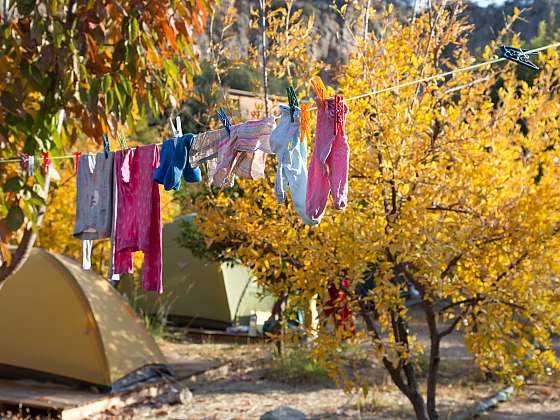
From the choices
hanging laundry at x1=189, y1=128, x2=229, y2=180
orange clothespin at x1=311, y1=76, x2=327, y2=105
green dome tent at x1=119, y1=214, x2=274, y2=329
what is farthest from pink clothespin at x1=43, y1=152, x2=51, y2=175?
green dome tent at x1=119, y1=214, x2=274, y2=329

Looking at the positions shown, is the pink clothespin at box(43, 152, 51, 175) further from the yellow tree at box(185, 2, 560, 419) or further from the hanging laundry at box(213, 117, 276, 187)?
the yellow tree at box(185, 2, 560, 419)

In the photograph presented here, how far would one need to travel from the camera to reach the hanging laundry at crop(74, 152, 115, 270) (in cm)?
382

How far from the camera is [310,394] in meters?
7.39

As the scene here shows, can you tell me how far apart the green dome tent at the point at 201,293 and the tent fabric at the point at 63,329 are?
4.74m

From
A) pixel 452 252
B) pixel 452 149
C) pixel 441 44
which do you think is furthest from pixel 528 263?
pixel 441 44

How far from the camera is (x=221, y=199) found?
5355 millimetres

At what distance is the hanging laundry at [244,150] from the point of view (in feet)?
10.6

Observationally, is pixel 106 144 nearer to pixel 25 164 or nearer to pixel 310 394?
pixel 25 164

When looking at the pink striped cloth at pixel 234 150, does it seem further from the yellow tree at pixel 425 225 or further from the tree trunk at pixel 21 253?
the yellow tree at pixel 425 225

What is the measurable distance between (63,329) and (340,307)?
3.15 meters

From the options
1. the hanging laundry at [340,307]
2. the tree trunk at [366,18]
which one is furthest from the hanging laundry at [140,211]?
the tree trunk at [366,18]

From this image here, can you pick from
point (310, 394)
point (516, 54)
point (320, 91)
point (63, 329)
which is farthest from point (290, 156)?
point (310, 394)

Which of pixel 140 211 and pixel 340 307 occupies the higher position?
pixel 140 211

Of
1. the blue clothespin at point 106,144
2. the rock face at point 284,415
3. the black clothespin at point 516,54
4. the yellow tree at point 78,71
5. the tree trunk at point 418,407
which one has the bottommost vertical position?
the rock face at point 284,415
